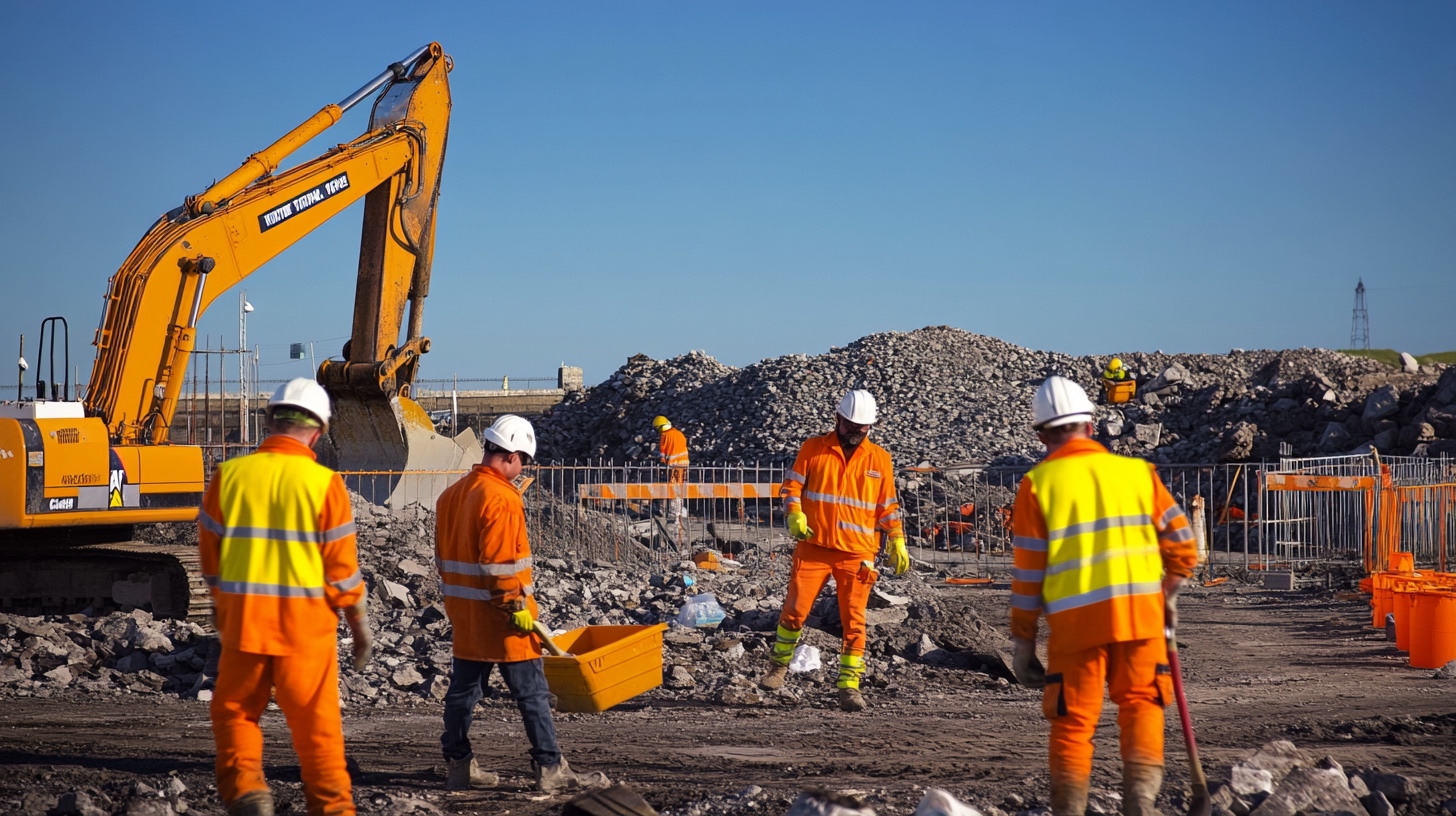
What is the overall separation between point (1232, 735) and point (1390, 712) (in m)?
1.34

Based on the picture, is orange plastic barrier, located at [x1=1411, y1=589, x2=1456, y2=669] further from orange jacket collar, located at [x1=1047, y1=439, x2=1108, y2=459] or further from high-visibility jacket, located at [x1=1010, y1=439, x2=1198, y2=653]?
orange jacket collar, located at [x1=1047, y1=439, x2=1108, y2=459]

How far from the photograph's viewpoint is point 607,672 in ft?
21.7

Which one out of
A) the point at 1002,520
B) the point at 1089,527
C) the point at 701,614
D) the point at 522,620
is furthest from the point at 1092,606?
the point at 1002,520

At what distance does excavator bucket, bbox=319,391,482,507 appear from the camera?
44.4 ft

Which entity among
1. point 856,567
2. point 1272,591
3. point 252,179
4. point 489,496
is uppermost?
point 252,179

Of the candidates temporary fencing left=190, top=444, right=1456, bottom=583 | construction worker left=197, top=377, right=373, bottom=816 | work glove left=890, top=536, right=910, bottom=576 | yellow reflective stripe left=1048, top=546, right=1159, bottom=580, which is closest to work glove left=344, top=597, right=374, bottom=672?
construction worker left=197, top=377, right=373, bottom=816

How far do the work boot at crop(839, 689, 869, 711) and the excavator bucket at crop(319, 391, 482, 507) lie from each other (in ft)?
24.1

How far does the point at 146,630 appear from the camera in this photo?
31.0 ft

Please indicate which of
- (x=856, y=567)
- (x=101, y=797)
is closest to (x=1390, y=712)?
(x=856, y=567)

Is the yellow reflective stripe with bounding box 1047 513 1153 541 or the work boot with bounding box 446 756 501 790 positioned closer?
the yellow reflective stripe with bounding box 1047 513 1153 541

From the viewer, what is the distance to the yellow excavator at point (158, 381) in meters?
9.57

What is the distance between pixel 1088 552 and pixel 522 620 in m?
2.46

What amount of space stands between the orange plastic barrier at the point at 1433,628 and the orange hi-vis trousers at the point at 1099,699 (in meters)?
6.00

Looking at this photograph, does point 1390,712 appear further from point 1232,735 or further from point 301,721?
point 301,721
